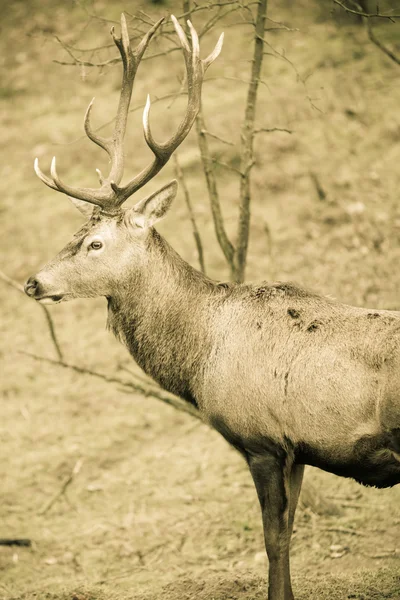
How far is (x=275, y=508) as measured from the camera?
15.0ft

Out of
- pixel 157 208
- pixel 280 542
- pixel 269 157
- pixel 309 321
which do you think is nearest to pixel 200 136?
pixel 157 208

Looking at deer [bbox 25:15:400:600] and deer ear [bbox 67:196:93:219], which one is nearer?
deer [bbox 25:15:400:600]

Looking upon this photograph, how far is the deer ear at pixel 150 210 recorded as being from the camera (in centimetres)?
512

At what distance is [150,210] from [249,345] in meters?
1.25

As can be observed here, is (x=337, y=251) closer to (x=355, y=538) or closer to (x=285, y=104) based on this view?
(x=285, y=104)

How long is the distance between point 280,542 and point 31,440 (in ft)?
14.4

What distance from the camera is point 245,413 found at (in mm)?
4535

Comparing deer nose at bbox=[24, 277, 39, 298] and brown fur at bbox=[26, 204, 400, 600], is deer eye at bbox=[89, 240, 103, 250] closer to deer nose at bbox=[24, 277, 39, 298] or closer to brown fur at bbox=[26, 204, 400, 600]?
brown fur at bbox=[26, 204, 400, 600]

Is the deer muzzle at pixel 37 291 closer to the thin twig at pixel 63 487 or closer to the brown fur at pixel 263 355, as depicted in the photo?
the brown fur at pixel 263 355

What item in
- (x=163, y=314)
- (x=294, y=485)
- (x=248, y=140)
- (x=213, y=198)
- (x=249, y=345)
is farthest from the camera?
(x=213, y=198)

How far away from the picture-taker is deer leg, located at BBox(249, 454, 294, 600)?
4527mm

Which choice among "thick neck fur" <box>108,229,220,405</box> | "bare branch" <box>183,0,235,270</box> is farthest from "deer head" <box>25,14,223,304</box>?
"bare branch" <box>183,0,235,270</box>

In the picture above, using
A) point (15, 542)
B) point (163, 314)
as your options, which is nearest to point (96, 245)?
point (163, 314)

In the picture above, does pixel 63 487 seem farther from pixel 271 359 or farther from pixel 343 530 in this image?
pixel 271 359
